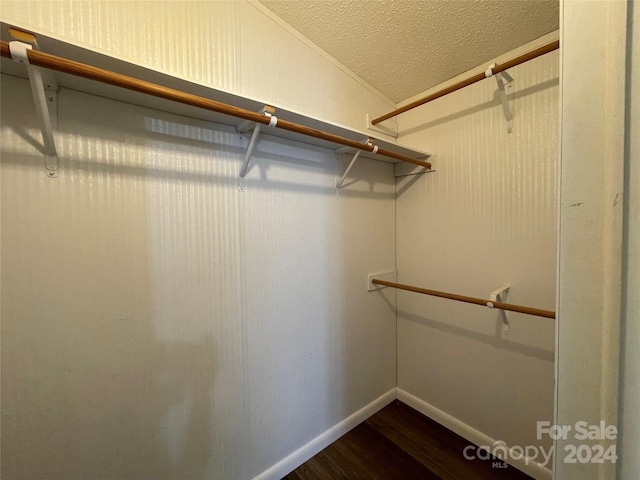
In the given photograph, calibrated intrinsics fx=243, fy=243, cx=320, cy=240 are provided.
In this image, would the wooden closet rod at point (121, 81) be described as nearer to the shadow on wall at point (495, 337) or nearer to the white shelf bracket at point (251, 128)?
the white shelf bracket at point (251, 128)

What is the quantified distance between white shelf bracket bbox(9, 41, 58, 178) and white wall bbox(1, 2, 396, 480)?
0.09 feet

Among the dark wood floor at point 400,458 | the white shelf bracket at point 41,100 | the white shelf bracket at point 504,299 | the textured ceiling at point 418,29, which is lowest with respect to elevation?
the dark wood floor at point 400,458

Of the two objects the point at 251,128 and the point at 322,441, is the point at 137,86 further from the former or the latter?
the point at 322,441

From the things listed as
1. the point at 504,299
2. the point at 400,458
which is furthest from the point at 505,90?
the point at 400,458

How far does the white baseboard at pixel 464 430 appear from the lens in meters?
1.21

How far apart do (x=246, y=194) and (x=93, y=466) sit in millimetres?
1123

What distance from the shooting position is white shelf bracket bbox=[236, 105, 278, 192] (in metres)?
0.95

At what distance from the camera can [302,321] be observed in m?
1.33

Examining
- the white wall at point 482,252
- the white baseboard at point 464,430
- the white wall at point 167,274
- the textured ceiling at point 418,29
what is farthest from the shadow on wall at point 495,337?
A: the textured ceiling at point 418,29

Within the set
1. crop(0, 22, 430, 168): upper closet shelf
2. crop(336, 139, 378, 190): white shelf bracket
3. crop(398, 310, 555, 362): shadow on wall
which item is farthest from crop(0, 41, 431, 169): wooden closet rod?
crop(398, 310, 555, 362): shadow on wall

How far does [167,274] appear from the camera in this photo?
95 centimetres

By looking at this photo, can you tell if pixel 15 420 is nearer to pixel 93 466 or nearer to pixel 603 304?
pixel 93 466

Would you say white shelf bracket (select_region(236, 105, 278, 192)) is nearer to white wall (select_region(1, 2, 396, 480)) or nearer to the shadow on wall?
white wall (select_region(1, 2, 396, 480))

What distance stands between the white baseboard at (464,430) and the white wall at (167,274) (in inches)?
24.4
